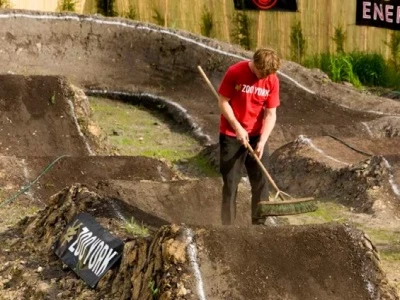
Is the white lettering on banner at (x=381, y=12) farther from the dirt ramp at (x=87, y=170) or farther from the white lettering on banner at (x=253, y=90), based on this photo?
the white lettering on banner at (x=253, y=90)

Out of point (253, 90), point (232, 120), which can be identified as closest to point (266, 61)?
point (253, 90)

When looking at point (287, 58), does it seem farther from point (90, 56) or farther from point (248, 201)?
point (248, 201)

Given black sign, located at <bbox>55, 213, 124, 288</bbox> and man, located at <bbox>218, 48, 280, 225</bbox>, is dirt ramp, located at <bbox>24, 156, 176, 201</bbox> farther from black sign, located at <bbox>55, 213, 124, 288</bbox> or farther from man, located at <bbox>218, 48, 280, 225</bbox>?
man, located at <bbox>218, 48, 280, 225</bbox>

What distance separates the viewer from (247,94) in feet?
32.7

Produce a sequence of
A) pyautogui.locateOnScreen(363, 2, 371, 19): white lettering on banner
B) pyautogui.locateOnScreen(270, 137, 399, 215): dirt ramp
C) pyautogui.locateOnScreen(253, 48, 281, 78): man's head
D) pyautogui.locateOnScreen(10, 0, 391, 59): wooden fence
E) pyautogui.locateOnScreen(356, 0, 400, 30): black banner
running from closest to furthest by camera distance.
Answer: pyautogui.locateOnScreen(253, 48, 281, 78): man's head → pyautogui.locateOnScreen(270, 137, 399, 215): dirt ramp → pyautogui.locateOnScreen(356, 0, 400, 30): black banner → pyautogui.locateOnScreen(363, 2, 371, 19): white lettering on banner → pyautogui.locateOnScreen(10, 0, 391, 59): wooden fence

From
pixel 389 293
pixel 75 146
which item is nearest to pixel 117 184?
pixel 389 293

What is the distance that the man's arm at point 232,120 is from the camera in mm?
9820

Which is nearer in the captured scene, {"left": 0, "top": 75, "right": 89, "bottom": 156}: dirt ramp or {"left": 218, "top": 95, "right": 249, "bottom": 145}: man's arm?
{"left": 218, "top": 95, "right": 249, "bottom": 145}: man's arm

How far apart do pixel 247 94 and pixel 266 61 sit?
462 mm

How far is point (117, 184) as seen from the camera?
1086 centimetres

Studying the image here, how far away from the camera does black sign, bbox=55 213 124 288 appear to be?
941cm

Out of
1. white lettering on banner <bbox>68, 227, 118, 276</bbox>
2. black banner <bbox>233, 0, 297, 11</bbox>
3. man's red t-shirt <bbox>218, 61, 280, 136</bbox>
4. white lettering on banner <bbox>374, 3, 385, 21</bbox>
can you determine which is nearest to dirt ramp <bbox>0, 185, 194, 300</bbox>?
white lettering on banner <bbox>68, 227, 118, 276</bbox>

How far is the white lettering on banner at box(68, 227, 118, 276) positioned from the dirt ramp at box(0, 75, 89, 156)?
479 cm

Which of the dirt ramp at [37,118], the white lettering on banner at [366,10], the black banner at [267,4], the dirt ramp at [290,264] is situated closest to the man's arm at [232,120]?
the dirt ramp at [290,264]
